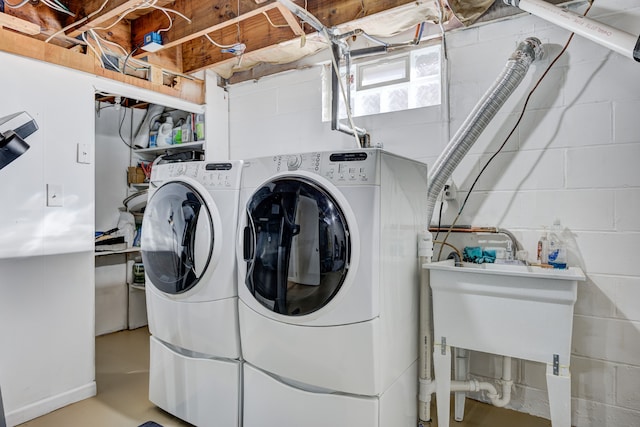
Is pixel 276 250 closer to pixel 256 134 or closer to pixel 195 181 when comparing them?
pixel 195 181

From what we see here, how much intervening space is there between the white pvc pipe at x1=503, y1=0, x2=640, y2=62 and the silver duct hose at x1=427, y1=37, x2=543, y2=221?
9.6 inches

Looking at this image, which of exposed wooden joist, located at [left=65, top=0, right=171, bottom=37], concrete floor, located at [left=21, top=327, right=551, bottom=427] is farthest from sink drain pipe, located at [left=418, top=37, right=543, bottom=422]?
exposed wooden joist, located at [left=65, top=0, right=171, bottom=37]

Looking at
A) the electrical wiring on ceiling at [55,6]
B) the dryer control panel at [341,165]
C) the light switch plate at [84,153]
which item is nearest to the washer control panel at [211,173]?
the dryer control panel at [341,165]

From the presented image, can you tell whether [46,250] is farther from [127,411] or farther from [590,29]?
[590,29]

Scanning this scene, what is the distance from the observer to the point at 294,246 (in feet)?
5.26

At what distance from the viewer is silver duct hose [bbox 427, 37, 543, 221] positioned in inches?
79.0

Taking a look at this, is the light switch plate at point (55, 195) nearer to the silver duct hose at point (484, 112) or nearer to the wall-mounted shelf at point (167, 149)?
the wall-mounted shelf at point (167, 149)

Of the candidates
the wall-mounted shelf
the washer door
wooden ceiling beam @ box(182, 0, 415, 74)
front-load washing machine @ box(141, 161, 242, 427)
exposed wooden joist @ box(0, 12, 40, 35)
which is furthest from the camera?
the wall-mounted shelf

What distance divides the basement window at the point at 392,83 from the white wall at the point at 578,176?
184mm

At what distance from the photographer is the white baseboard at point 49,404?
6.83 ft

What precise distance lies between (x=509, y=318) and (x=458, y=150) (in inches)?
37.3

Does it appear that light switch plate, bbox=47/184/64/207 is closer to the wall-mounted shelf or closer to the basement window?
Answer: the wall-mounted shelf

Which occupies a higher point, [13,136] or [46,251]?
[13,136]

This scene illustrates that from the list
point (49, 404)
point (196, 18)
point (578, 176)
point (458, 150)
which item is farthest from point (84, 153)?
point (578, 176)
